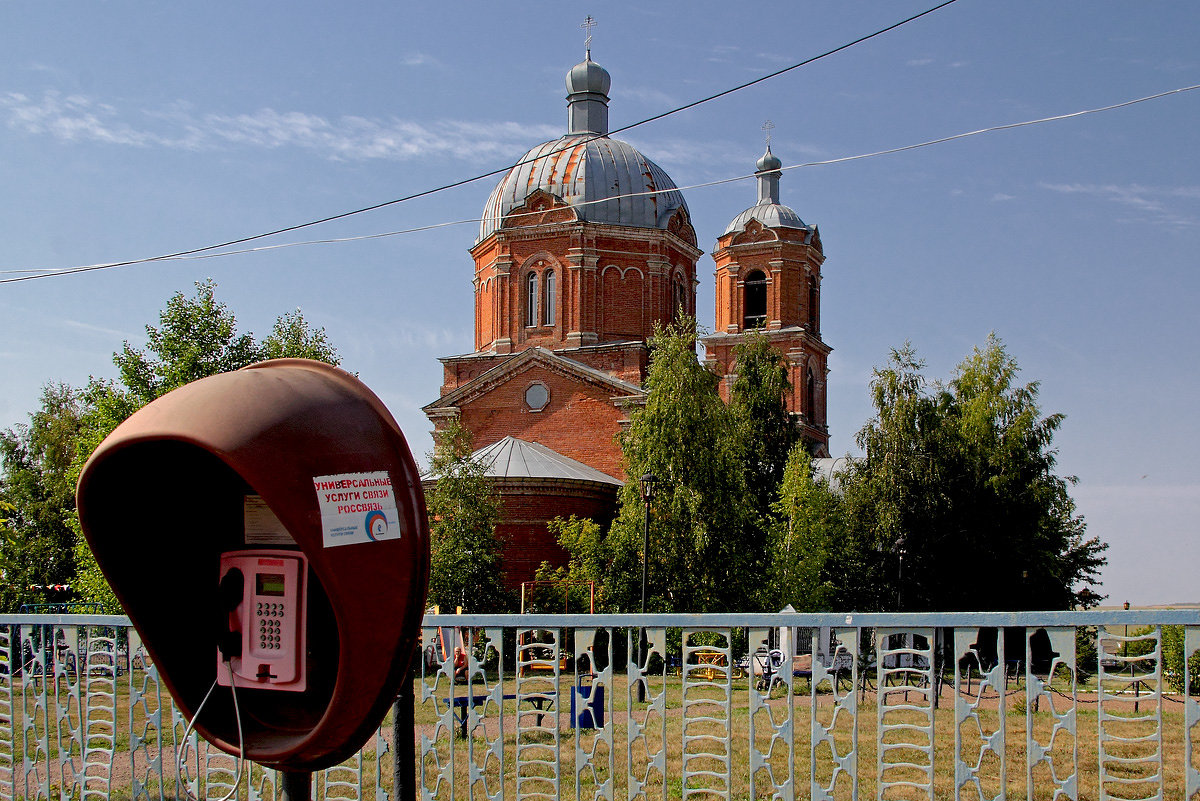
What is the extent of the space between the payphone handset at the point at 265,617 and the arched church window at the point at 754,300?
117 feet

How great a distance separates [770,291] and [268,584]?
35.8 metres

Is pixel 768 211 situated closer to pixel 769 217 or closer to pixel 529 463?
pixel 769 217

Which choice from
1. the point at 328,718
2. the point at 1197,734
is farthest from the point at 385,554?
the point at 1197,734

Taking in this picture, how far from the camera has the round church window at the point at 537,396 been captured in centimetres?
3459

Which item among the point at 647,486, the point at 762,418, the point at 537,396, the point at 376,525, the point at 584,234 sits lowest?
the point at 647,486

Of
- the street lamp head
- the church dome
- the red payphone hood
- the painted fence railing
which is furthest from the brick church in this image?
the red payphone hood

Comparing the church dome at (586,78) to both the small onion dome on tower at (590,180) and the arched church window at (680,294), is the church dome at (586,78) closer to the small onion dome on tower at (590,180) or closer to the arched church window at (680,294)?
the small onion dome on tower at (590,180)

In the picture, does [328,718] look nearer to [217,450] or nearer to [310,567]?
[310,567]

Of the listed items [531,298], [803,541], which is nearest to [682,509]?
[803,541]

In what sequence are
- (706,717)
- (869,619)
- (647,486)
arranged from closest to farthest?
(869,619) < (706,717) < (647,486)

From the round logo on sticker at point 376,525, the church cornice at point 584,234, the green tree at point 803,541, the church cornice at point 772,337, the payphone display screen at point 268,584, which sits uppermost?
the church cornice at point 584,234

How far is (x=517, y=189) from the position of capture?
122 feet

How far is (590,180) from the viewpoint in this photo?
119 feet

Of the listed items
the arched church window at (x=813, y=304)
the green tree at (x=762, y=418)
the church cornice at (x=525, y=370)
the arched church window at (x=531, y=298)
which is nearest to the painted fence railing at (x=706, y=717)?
the green tree at (x=762, y=418)
